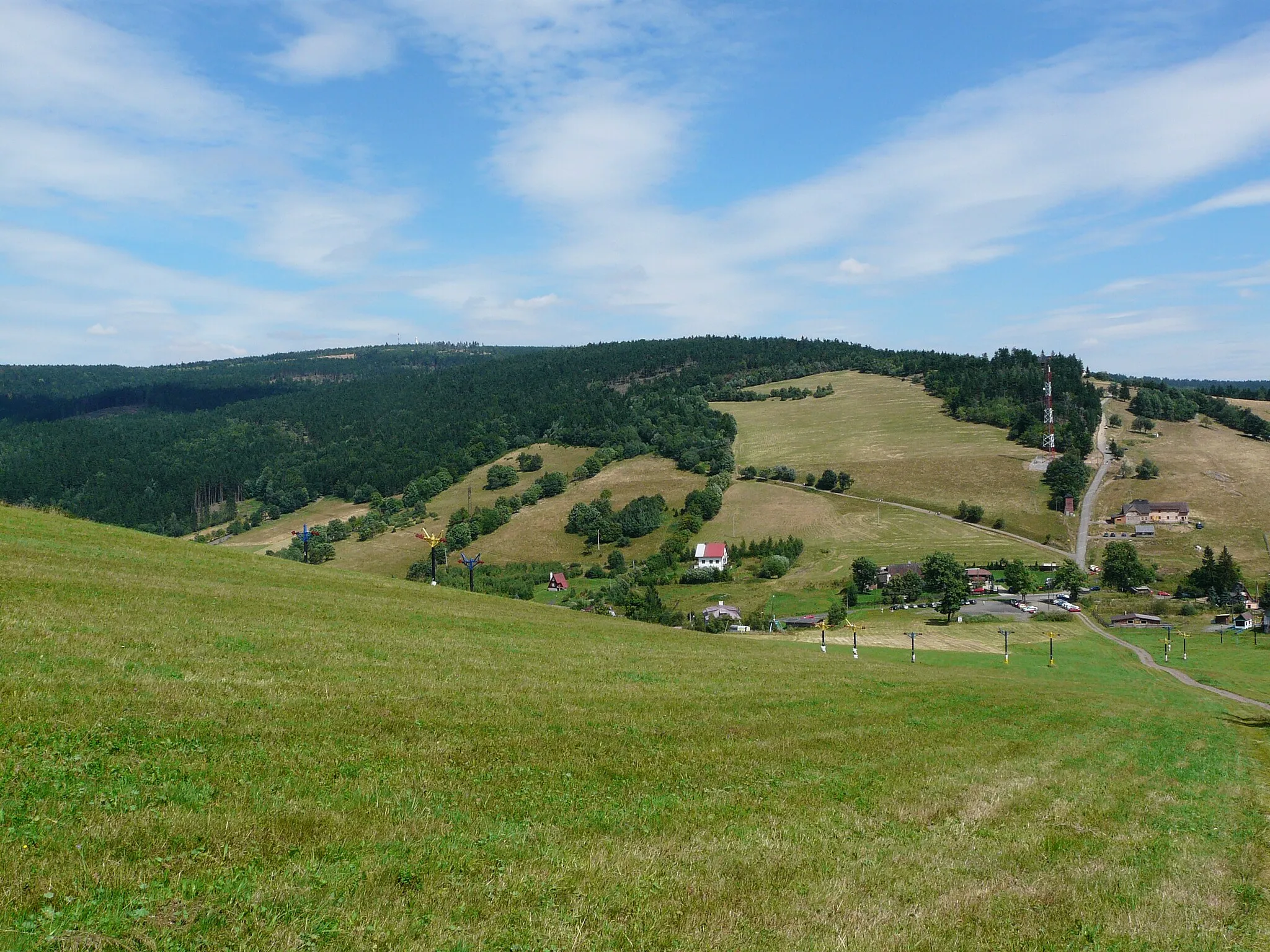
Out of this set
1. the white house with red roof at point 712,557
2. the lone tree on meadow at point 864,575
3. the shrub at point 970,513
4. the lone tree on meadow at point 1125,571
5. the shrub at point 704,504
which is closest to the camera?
the lone tree on meadow at point 1125,571

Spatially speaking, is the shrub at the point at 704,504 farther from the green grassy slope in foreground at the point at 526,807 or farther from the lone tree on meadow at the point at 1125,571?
the green grassy slope in foreground at the point at 526,807

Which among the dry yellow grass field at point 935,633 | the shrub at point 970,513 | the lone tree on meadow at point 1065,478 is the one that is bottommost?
the dry yellow grass field at point 935,633

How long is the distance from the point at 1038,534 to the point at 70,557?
15812 cm

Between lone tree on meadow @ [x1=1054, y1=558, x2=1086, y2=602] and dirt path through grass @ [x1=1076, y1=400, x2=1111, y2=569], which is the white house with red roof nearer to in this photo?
lone tree on meadow @ [x1=1054, y1=558, x2=1086, y2=602]

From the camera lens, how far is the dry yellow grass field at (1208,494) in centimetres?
13825

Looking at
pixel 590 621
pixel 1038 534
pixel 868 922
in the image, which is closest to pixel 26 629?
pixel 868 922

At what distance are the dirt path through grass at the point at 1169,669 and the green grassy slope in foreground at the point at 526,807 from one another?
1322 inches

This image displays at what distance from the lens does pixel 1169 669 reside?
252ft

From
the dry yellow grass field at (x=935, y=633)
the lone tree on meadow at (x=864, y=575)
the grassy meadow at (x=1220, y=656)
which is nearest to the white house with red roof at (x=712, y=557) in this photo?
the lone tree on meadow at (x=864, y=575)

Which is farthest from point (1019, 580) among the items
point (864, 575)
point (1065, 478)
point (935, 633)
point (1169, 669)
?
point (1065, 478)

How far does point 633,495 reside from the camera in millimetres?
186000

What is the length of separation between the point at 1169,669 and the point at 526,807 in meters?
86.6

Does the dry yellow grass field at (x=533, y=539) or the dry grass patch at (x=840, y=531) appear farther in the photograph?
the dry yellow grass field at (x=533, y=539)

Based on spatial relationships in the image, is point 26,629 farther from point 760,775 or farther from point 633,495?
point 633,495
